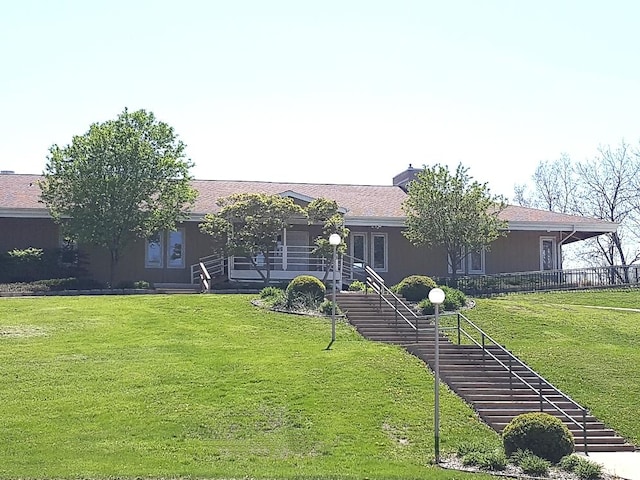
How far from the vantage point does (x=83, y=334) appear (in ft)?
79.8

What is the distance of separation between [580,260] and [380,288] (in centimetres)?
3724

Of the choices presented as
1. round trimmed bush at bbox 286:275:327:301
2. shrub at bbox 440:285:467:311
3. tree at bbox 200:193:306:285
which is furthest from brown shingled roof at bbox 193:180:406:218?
round trimmed bush at bbox 286:275:327:301

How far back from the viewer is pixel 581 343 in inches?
1040

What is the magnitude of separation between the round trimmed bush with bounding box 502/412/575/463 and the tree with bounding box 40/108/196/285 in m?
20.8

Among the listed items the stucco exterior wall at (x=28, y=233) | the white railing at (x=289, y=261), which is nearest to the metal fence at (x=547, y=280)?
the white railing at (x=289, y=261)

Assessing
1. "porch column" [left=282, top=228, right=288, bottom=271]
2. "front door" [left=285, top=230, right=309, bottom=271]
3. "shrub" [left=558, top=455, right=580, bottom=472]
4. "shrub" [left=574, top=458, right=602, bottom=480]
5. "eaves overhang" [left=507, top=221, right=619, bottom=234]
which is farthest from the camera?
"eaves overhang" [left=507, top=221, right=619, bottom=234]

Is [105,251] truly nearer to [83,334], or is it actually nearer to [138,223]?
[138,223]

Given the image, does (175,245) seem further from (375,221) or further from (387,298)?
(387,298)

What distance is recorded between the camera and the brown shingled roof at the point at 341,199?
37562 millimetres

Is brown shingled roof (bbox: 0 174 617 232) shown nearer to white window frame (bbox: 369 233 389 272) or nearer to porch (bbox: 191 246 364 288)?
white window frame (bbox: 369 233 389 272)

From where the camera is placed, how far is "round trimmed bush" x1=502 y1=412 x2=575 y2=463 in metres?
16.8

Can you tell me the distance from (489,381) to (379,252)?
18.2 m

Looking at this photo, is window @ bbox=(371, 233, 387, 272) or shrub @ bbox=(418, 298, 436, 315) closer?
shrub @ bbox=(418, 298, 436, 315)

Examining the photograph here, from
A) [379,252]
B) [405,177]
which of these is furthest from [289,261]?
[405,177]
